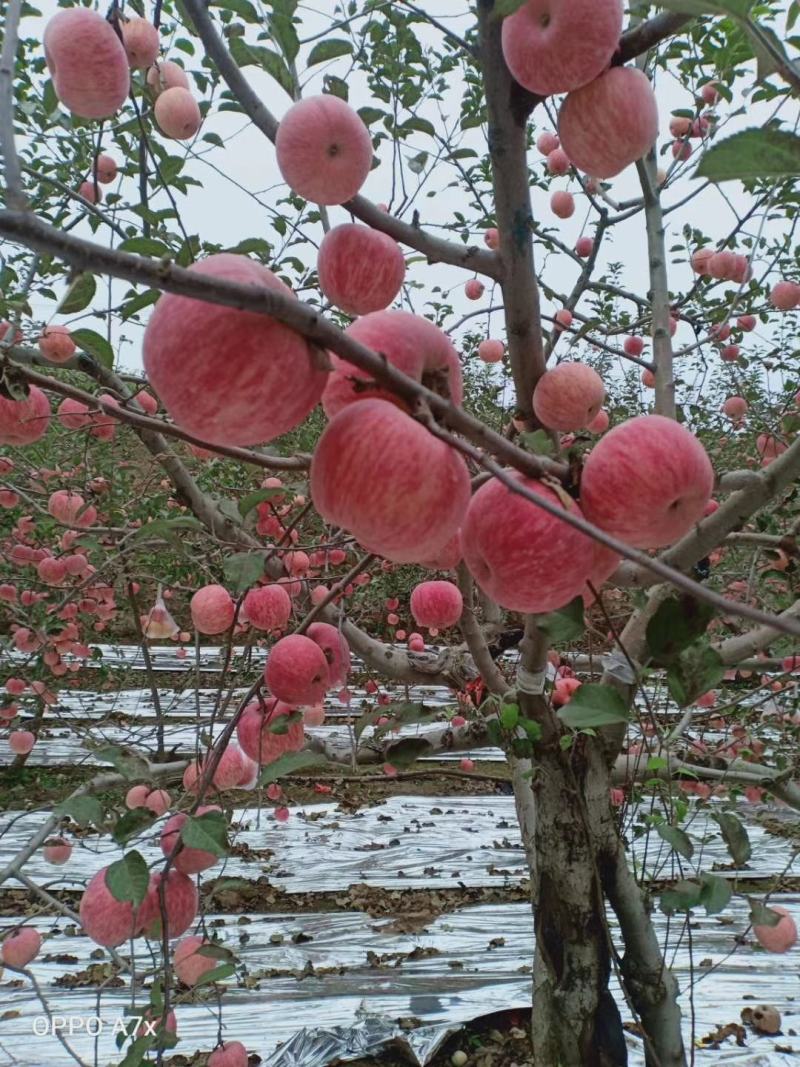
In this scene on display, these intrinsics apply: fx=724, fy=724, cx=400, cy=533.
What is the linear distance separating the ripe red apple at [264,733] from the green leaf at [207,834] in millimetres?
295

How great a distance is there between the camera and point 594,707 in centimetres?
78

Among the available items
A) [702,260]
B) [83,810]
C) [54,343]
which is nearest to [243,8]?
[54,343]

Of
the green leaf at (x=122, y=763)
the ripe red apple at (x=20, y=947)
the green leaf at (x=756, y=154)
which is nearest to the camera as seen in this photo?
the green leaf at (x=756, y=154)

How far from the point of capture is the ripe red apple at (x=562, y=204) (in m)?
2.81

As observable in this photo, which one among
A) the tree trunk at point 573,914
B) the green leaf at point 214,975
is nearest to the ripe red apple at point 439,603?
the tree trunk at point 573,914

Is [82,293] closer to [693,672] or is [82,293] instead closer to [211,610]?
[211,610]

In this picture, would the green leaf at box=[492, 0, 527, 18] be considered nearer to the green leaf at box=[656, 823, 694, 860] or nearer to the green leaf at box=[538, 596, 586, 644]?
the green leaf at box=[538, 596, 586, 644]

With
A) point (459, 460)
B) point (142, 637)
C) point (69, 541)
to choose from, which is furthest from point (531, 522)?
point (69, 541)

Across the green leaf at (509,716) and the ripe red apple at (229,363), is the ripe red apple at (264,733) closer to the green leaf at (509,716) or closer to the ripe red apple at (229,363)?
the green leaf at (509,716)

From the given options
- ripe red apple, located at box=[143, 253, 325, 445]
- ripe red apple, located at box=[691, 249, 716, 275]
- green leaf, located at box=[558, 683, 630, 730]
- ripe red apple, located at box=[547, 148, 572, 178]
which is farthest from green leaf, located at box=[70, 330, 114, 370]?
ripe red apple, located at box=[691, 249, 716, 275]

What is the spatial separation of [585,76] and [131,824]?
1096 millimetres

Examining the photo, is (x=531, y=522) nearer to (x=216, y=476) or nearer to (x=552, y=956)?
(x=552, y=956)

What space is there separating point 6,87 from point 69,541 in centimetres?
226

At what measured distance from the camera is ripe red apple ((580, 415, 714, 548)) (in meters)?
0.63
